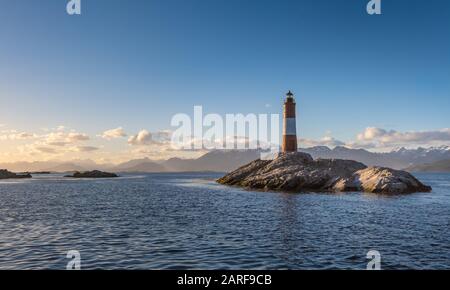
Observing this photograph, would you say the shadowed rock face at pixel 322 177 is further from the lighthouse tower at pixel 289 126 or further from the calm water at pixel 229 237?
the calm water at pixel 229 237

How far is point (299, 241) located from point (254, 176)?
59429mm

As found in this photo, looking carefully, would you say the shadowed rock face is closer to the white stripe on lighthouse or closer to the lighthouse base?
the lighthouse base

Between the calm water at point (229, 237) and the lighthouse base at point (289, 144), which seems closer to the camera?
the calm water at point (229, 237)

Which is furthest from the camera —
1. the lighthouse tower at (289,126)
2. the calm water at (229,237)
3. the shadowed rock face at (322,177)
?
the lighthouse tower at (289,126)

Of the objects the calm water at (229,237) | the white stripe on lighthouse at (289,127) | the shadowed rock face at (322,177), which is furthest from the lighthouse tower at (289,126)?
the calm water at (229,237)

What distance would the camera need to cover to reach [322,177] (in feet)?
244

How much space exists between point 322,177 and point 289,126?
59.1 ft

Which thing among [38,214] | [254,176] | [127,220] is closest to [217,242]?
[127,220]

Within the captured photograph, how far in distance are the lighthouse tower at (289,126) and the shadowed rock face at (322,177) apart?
9.74 ft

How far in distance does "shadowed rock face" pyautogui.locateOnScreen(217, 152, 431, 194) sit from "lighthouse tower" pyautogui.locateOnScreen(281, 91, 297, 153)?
2.97m

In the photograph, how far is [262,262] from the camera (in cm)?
2006

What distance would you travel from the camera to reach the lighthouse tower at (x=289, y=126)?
8794cm

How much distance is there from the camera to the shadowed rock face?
66875 mm
